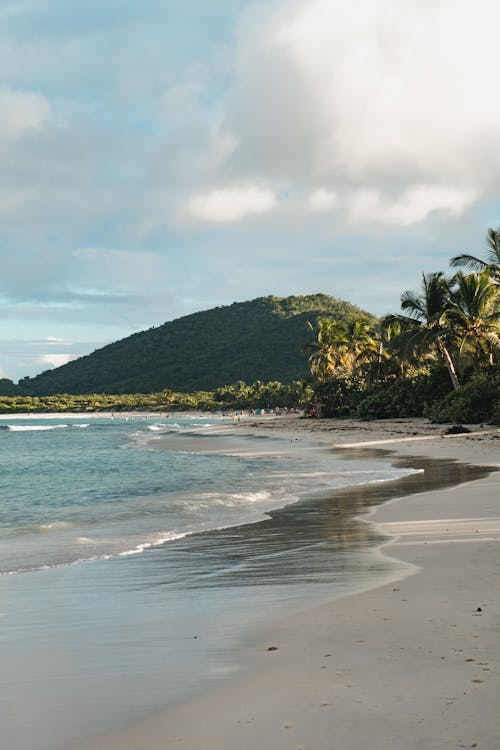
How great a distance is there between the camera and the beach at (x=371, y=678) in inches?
140

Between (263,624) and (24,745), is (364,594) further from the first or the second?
(24,745)

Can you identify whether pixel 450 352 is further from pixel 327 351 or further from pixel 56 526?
pixel 56 526

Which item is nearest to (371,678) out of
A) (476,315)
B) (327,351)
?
(476,315)

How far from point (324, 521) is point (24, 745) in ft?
26.9

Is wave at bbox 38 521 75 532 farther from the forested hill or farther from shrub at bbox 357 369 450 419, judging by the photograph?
the forested hill

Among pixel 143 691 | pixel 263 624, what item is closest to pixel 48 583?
pixel 263 624

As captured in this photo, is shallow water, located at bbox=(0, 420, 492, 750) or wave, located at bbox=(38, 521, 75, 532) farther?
wave, located at bbox=(38, 521, 75, 532)

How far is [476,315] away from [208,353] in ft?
384

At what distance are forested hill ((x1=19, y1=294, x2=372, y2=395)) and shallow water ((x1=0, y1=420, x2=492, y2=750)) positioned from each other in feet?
384

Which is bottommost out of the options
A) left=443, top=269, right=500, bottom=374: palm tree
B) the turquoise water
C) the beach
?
the turquoise water

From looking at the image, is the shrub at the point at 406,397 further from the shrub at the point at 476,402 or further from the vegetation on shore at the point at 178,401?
the vegetation on shore at the point at 178,401

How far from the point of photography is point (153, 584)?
739 cm

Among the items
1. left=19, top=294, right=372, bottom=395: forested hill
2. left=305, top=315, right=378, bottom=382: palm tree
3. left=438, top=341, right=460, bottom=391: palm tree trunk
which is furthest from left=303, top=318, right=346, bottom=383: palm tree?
left=19, top=294, right=372, bottom=395: forested hill

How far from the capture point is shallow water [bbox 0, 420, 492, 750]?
432 cm
